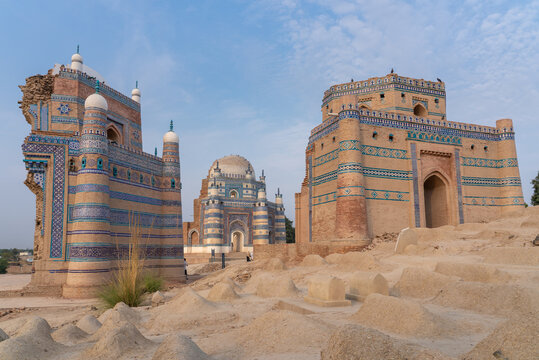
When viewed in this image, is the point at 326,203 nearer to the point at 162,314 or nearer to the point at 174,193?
the point at 174,193

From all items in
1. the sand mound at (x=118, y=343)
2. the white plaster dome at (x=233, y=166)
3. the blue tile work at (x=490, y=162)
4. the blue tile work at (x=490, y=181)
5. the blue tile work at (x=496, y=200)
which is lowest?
the sand mound at (x=118, y=343)

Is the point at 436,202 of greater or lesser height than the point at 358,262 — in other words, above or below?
above

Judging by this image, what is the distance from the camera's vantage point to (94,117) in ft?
45.4

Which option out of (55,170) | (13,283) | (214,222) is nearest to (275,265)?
(55,170)

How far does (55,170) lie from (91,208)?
91.6 inches

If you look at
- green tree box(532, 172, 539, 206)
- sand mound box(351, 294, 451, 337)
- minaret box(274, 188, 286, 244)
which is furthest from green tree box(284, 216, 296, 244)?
sand mound box(351, 294, 451, 337)

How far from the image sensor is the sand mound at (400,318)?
5.06 meters

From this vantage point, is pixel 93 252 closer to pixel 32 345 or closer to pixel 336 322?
pixel 32 345

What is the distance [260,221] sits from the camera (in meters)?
34.2

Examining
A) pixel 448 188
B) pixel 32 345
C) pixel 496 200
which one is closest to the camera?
pixel 32 345

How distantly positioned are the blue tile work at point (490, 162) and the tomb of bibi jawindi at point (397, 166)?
5 cm

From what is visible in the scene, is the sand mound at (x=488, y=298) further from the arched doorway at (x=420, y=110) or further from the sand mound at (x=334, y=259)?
the arched doorway at (x=420, y=110)

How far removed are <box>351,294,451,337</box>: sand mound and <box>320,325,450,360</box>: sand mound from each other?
1882mm

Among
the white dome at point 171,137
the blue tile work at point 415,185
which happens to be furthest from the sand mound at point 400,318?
the white dome at point 171,137
